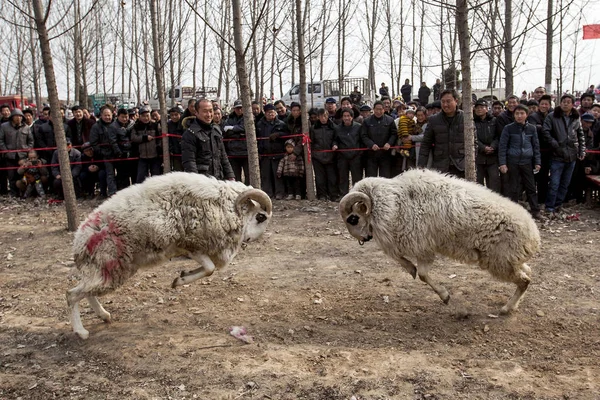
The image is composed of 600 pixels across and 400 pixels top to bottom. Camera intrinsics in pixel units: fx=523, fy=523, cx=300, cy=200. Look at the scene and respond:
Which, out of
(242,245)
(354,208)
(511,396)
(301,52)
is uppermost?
(301,52)

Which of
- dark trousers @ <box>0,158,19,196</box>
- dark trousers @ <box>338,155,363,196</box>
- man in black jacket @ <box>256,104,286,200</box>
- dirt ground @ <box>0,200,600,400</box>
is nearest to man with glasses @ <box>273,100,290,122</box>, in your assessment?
Answer: man in black jacket @ <box>256,104,286,200</box>

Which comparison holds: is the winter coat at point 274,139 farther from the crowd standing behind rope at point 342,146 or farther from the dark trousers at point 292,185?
the dark trousers at point 292,185

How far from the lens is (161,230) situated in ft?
16.1

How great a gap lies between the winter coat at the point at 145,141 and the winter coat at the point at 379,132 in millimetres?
4551

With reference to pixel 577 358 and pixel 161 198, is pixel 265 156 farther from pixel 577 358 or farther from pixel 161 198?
pixel 577 358

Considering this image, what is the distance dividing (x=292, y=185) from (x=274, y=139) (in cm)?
111

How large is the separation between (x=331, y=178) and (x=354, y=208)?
230 inches

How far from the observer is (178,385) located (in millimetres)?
4141

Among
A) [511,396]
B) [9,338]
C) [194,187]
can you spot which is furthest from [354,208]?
[9,338]

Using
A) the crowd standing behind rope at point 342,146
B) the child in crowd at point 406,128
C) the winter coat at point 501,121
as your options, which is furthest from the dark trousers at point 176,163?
the winter coat at point 501,121

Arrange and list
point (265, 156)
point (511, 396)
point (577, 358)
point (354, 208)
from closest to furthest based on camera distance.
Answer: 1. point (511, 396)
2. point (577, 358)
3. point (354, 208)
4. point (265, 156)

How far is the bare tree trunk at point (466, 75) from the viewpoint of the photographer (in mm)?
7055

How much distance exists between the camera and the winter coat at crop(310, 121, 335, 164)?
36.9ft

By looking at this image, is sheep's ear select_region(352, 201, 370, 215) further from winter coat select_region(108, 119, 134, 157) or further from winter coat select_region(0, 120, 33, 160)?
winter coat select_region(0, 120, 33, 160)
